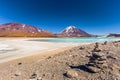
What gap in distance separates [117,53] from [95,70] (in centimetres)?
354

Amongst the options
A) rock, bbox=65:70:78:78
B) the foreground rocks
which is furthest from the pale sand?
rock, bbox=65:70:78:78

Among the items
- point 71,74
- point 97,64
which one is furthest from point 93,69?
point 71,74

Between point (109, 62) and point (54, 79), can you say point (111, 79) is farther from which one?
point (54, 79)

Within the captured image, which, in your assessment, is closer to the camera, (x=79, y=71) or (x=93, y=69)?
(x=93, y=69)

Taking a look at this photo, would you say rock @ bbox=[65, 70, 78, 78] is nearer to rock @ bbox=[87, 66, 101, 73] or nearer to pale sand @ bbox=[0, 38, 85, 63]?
rock @ bbox=[87, 66, 101, 73]

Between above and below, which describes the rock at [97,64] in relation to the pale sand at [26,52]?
above

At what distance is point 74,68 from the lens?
1135 centimetres

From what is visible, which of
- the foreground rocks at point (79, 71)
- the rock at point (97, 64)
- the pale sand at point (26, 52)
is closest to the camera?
the foreground rocks at point (79, 71)

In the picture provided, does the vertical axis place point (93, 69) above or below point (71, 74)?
above

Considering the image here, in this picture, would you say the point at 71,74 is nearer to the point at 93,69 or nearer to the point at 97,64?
the point at 93,69

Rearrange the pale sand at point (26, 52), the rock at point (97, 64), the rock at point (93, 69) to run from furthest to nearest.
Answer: the pale sand at point (26, 52) < the rock at point (97, 64) < the rock at point (93, 69)

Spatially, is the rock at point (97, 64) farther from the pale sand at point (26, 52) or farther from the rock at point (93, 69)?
the pale sand at point (26, 52)

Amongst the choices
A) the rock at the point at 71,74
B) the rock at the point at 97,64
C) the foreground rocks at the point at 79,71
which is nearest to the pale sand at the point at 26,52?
the foreground rocks at the point at 79,71

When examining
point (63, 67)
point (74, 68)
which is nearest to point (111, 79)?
point (74, 68)
